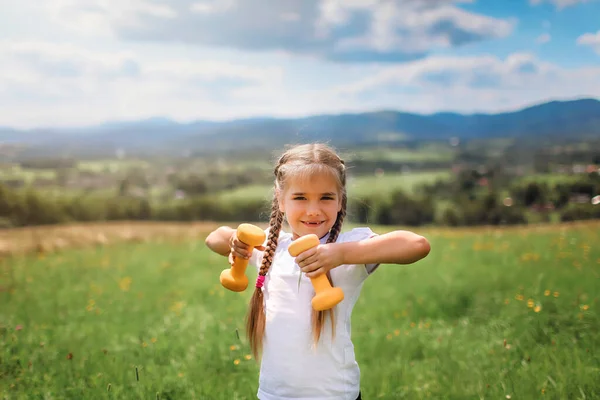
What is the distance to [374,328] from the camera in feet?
18.9

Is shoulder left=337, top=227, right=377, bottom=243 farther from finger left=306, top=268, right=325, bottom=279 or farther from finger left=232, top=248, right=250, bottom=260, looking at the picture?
finger left=232, top=248, right=250, bottom=260

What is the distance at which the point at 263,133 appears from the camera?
27.1 metres

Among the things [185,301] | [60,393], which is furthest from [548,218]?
[60,393]

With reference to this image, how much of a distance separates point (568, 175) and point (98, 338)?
39.4 feet

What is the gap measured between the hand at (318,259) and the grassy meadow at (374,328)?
1984 mm

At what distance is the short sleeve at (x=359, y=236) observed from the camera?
250 cm

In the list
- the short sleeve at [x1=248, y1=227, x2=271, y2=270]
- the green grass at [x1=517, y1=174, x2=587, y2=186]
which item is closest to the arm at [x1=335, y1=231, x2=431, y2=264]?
the short sleeve at [x1=248, y1=227, x2=271, y2=270]

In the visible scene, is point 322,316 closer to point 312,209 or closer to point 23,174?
point 312,209

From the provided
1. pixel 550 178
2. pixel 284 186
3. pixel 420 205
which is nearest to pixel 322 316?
pixel 284 186

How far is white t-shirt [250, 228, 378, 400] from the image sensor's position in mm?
2436

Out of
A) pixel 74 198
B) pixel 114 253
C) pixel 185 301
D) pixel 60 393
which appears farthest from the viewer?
pixel 74 198

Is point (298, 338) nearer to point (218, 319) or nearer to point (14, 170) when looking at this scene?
point (218, 319)

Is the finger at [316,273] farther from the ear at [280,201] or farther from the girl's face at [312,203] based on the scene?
the ear at [280,201]

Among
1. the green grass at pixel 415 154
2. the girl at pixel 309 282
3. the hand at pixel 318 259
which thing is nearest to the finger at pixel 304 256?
the hand at pixel 318 259
